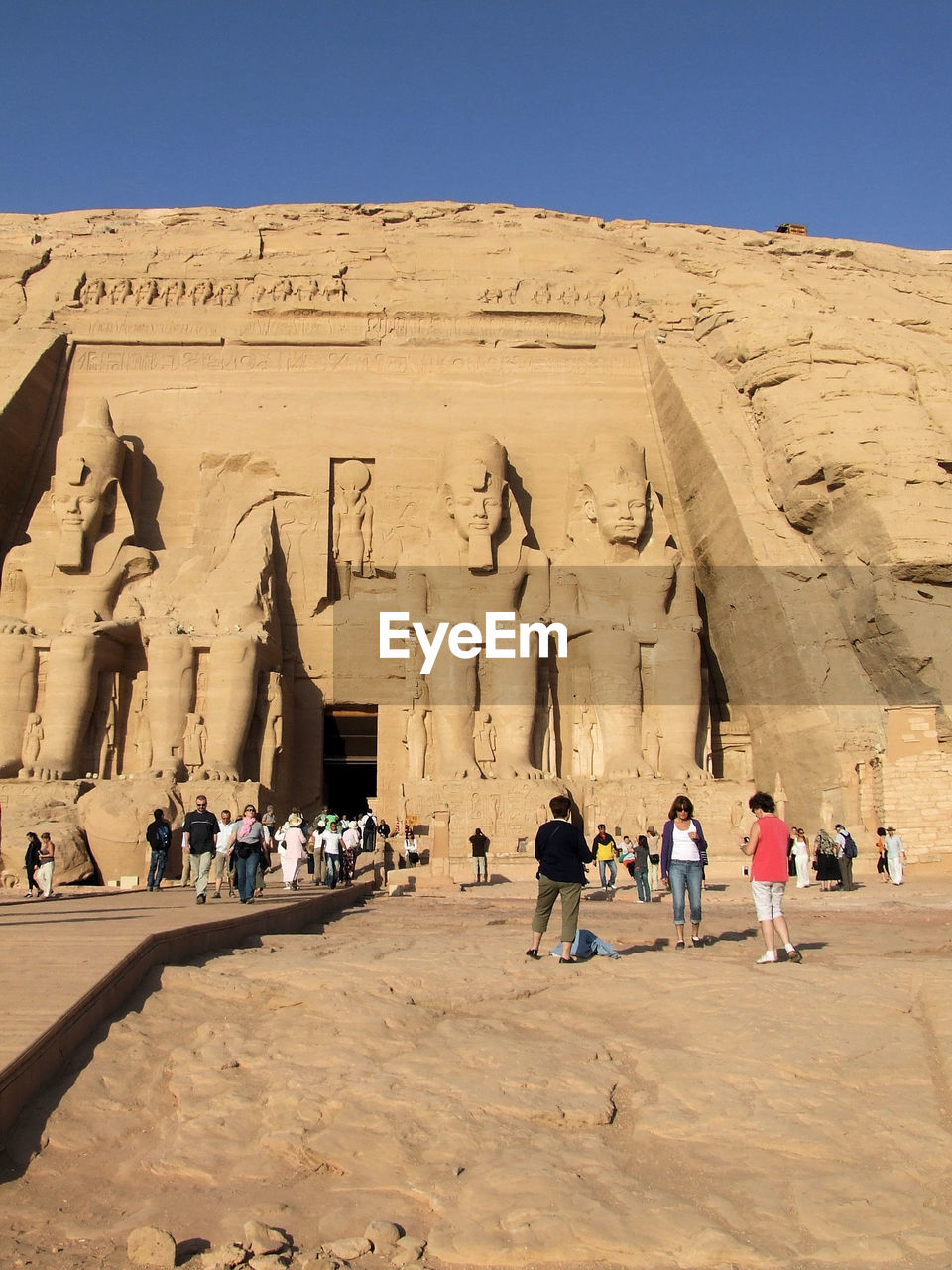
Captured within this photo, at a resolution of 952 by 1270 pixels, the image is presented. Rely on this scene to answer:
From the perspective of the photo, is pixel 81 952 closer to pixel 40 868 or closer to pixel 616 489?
Answer: pixel 40 868

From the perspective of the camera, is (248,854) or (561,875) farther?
(248,854)

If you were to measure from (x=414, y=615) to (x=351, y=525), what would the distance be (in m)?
1.91

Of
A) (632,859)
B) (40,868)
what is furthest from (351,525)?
(40,868)

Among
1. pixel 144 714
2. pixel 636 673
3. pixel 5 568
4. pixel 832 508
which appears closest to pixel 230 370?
pixel 5 568

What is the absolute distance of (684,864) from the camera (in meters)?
5.07

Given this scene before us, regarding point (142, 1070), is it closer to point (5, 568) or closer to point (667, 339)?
point (5, 568)

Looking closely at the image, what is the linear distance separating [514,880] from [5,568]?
21.8ft

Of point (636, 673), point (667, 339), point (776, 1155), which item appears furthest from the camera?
point (667, 339)

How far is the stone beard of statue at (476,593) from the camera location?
38.8 ft

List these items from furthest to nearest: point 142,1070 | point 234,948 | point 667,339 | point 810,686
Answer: point 667,339 < point 810,686 < point 234,948 < point 142,1070

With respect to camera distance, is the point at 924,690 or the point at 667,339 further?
the point at 667,339

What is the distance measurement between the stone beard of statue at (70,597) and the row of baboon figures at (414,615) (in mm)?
21

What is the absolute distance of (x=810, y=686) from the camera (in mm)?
11242

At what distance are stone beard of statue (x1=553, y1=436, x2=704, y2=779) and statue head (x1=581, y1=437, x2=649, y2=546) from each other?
0.5 inches
